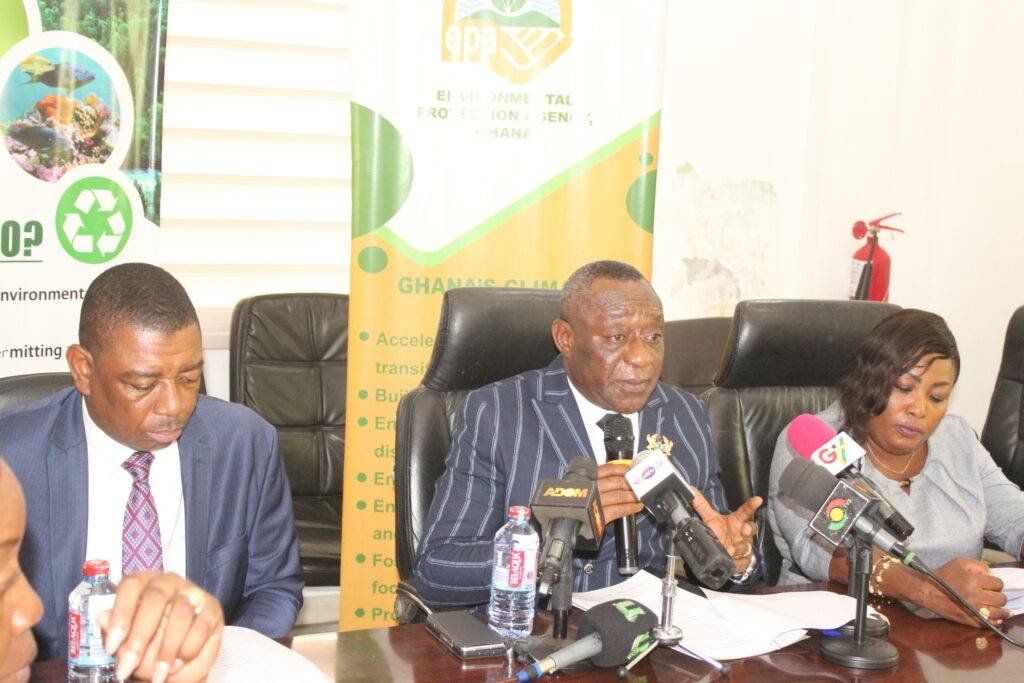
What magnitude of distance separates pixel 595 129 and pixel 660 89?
0.90 feet

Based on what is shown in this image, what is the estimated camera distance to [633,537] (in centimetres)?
207

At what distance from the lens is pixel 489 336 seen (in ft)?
8.64

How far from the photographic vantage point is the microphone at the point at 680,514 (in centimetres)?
165

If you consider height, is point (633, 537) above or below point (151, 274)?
below

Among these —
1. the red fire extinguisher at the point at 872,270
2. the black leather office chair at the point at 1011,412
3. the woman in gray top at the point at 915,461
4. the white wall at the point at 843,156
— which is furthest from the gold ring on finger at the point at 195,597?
the red fire extinguisher at the point at 872,270

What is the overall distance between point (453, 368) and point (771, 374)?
3.10 feet

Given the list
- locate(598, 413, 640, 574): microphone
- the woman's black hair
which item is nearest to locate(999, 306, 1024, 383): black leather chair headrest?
the woman's black hair

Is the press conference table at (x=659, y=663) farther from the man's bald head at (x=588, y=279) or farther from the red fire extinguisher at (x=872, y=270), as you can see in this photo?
the red fire extinguisher at (x=872, y=270)

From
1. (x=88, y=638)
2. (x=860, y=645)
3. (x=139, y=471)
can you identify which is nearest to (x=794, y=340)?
(x=860, y=645)

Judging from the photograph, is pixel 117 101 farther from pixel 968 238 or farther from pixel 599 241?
pixel 968 238

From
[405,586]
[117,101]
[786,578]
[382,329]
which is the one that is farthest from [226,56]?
[786,578]

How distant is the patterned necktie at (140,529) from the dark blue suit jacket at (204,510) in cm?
8

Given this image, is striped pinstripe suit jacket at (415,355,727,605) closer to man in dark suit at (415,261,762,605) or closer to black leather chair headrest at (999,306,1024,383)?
man in dark suit at (415,261,762,605)

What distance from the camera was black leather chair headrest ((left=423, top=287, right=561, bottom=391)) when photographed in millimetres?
2607
